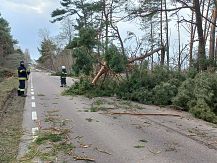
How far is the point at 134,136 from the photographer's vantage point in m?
9.40

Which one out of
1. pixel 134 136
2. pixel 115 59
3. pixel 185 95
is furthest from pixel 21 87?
pixel 134 136

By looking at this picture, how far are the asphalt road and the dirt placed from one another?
20 cm

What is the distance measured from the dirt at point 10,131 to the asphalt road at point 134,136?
7.8 inches

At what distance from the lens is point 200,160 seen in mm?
7109

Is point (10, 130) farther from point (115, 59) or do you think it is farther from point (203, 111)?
point (115, 59)

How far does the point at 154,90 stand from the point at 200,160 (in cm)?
938

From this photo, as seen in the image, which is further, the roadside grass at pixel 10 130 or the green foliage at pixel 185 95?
the green foliage at pixel 185 95

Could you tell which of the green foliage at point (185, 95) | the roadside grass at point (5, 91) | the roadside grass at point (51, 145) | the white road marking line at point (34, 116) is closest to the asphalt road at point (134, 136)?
the white road marking line at point (34, 116)

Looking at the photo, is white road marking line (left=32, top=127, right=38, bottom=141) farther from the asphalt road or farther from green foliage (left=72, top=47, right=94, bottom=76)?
green foliage (left=72, top=47, right=94, bottom=76)

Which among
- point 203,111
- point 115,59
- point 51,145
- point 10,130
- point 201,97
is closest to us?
point 51,145

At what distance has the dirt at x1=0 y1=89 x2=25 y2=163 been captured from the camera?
24.6 ft

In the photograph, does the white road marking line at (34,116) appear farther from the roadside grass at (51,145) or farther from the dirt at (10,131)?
the roadside grass at (51,145)

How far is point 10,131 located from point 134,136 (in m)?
3.32

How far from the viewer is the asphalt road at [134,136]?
7410mm
